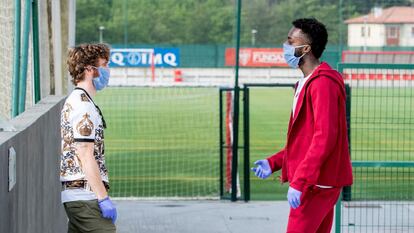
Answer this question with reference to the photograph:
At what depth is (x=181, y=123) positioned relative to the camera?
2438 centimetres

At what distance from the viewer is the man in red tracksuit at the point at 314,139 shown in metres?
6.02

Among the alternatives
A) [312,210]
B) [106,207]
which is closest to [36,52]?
[106,207]

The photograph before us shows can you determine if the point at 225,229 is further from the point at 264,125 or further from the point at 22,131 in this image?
the point at 264,125

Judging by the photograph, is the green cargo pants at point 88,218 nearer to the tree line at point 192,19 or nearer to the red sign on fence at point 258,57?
the red sign on fence at point 258,57

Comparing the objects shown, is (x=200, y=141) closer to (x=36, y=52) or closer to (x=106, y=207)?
(x=36, y=52)

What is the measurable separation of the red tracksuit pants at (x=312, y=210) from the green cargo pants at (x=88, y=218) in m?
1.09

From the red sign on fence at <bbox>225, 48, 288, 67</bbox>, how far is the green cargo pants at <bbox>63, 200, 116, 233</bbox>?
4296cm

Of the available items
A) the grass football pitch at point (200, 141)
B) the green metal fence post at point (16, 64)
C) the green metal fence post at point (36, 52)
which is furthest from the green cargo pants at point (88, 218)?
the grass football pitch at point (200, 141)

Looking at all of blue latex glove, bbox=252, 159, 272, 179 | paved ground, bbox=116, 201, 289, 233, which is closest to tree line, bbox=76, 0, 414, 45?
paved ground, bbox=116, 201, 289, 233

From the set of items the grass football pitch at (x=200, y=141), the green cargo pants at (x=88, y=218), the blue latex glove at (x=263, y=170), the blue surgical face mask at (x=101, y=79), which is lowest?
the grass football pitch at (x=200, y=141)

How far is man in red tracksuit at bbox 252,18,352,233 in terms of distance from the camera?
6.02m

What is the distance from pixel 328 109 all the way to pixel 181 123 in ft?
60.2

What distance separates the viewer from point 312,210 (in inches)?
245

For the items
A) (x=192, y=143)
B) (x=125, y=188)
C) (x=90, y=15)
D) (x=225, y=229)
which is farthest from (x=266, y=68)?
(x=225, y=229)
